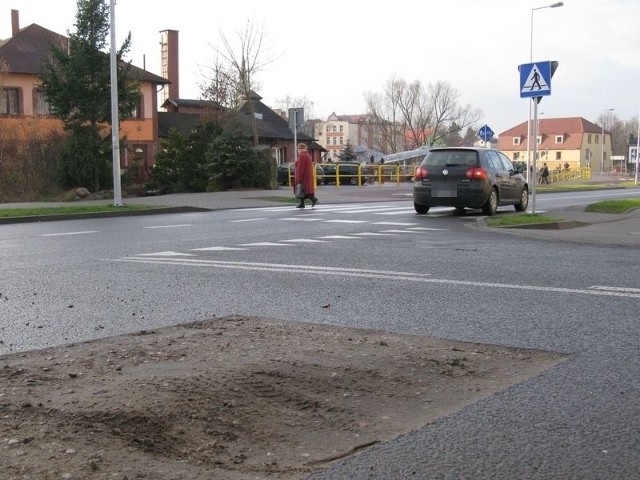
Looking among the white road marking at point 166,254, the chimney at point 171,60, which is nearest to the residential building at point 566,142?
the chimney at point 171,60

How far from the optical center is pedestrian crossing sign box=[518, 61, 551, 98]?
16.2 m

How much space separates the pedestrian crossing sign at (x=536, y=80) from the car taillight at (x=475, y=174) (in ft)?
7.84

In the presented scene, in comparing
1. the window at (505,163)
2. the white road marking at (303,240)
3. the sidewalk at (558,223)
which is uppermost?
the window at (505,163)

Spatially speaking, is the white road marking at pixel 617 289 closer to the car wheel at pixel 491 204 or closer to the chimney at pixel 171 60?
the car wheel at pixel 491 204

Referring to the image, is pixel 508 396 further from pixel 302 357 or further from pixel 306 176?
pixel 306 176

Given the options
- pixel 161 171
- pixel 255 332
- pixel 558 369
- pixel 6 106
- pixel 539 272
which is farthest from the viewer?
pixel 6 106

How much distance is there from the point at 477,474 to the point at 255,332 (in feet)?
9.20

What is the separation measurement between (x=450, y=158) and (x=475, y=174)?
0.87 m

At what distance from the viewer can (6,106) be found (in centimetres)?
4653

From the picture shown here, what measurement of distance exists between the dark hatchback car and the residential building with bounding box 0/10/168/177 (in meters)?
27.5

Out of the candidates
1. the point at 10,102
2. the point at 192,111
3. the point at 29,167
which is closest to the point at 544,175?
the point at 192,111

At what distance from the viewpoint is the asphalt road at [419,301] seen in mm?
3594

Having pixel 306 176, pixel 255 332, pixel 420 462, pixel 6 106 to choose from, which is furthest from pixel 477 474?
pixel 6 106

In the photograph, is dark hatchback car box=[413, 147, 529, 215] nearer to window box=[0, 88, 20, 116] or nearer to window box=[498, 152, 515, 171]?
window box=[498, 152, 515, 171]
